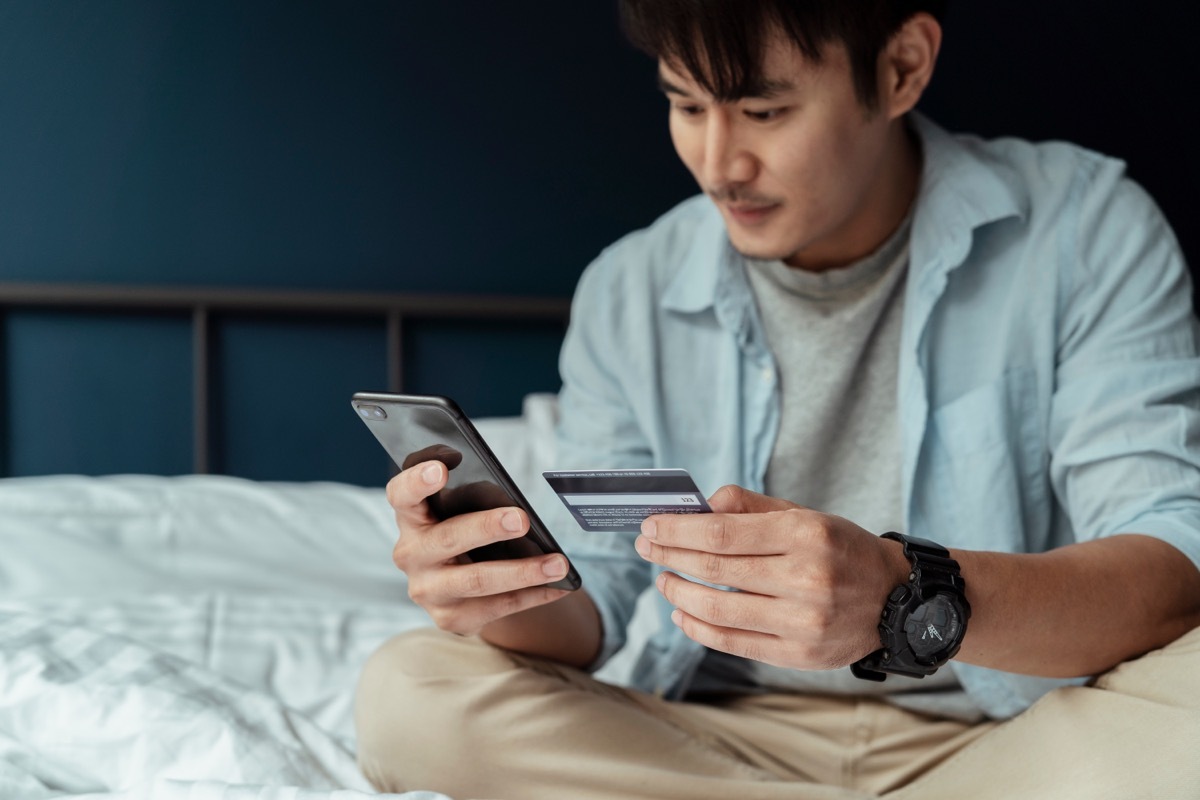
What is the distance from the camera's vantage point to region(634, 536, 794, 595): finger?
85 cm

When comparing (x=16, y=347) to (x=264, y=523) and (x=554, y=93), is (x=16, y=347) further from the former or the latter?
(x=554, y=93)

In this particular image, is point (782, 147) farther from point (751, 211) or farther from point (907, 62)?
point (907, 62)

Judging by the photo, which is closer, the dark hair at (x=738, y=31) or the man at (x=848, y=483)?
the man at (x=848, y=483)

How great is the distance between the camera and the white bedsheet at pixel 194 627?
102 cm

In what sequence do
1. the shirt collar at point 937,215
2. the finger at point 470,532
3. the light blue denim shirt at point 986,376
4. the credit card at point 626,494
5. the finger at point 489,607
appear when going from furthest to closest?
the shirt collar at point 937,215, the light blue denim shirt at point 986,376, the finger at point 489,607, the finger at point 470,532, the credit card at point 626,494

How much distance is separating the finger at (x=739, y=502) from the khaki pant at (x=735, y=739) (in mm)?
247

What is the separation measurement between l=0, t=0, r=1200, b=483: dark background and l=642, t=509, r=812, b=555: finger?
1361mm

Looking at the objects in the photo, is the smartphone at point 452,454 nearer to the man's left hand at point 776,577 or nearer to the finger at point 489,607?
the finger at point 489,607

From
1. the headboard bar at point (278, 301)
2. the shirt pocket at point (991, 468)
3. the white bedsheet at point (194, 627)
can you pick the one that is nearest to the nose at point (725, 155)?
the shirt pocket at point (991, 468)

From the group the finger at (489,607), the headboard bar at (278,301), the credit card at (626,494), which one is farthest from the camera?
the headboard bar at (278,301)

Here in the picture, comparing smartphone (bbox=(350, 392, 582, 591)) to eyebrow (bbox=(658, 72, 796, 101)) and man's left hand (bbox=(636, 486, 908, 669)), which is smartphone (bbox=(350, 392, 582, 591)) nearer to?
man's left hand (bbox=(636, 486, 908, 669))

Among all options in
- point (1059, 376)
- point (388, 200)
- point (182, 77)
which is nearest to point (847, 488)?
point (1059, 376)

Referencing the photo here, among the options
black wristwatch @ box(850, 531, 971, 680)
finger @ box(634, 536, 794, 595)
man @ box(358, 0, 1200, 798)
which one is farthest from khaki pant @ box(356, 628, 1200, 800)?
finger @ box(634, 536, 794, 595)

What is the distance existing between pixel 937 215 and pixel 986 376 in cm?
17
